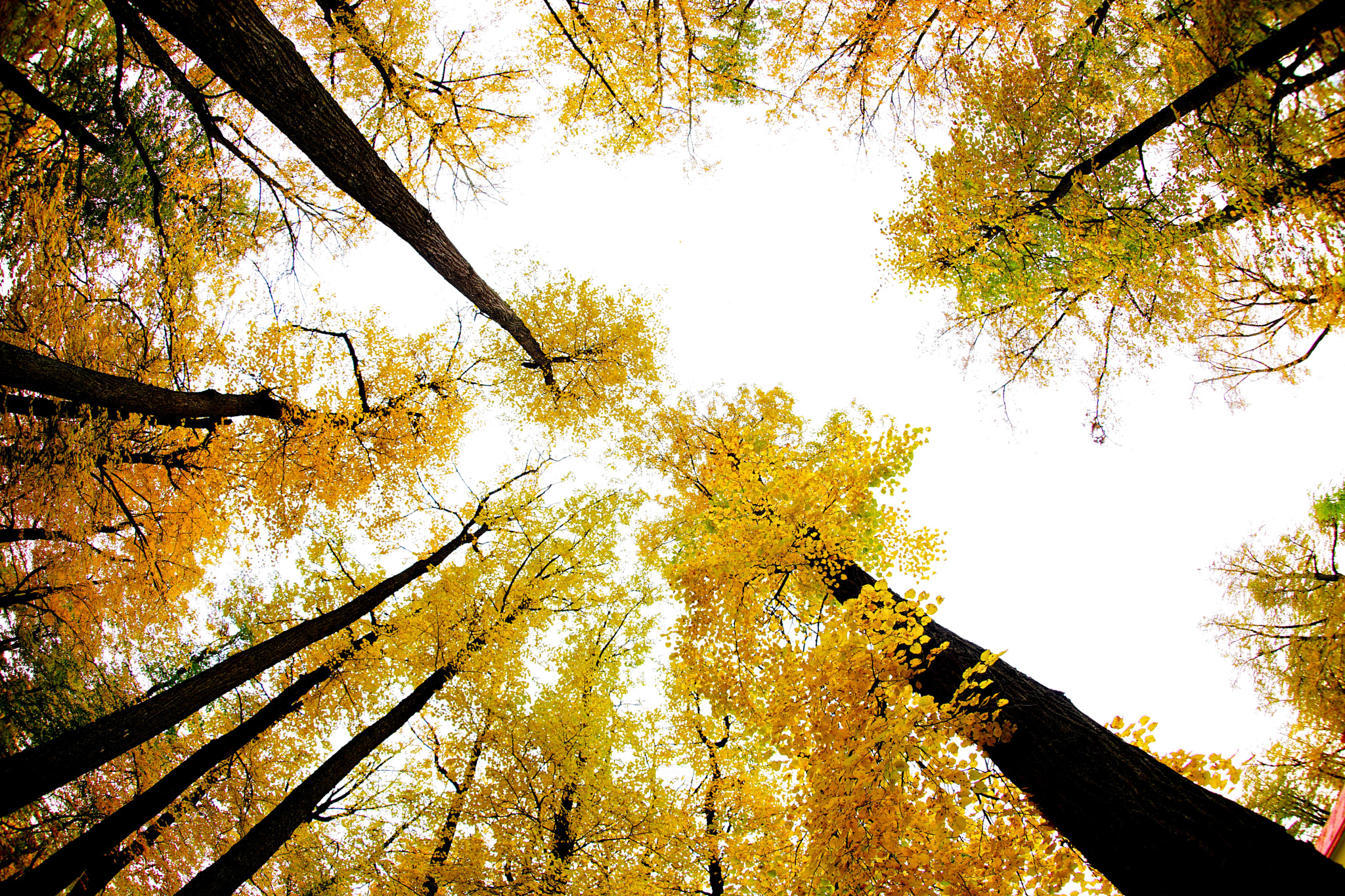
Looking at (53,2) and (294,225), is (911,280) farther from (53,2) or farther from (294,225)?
(294,225)

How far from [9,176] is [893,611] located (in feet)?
22.8

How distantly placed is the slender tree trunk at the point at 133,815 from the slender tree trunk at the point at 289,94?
19.2ft

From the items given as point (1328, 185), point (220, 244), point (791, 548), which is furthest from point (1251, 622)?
point (220, 244)

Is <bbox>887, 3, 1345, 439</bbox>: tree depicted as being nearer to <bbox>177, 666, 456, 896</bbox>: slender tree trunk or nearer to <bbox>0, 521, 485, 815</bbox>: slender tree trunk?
<bbox>0, 521, 485, 815</bbox>: slender tree trunk

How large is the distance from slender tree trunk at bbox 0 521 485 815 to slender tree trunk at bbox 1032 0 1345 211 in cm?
882

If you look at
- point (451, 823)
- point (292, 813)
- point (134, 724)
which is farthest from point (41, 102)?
point (451, 823)

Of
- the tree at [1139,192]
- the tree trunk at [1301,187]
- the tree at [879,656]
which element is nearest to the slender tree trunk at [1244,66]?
the tree at [1139,192]

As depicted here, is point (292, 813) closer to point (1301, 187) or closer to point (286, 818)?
point (286, 818)

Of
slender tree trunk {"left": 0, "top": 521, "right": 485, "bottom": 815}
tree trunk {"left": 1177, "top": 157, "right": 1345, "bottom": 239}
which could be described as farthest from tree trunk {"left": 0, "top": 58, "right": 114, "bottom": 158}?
tree trunk {"left": 1177, "top": 157, "right": 1345, "bottom": 239}

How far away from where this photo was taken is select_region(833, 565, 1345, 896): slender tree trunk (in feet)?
6.75

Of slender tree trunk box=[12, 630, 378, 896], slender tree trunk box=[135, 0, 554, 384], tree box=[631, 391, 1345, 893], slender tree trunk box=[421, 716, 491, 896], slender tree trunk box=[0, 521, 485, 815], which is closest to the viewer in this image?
tree box=[631, 391, 1345, 893]

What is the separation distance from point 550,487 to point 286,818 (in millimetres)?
5533

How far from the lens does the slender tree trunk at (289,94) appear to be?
307 centimetres

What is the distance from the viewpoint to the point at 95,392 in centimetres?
358
